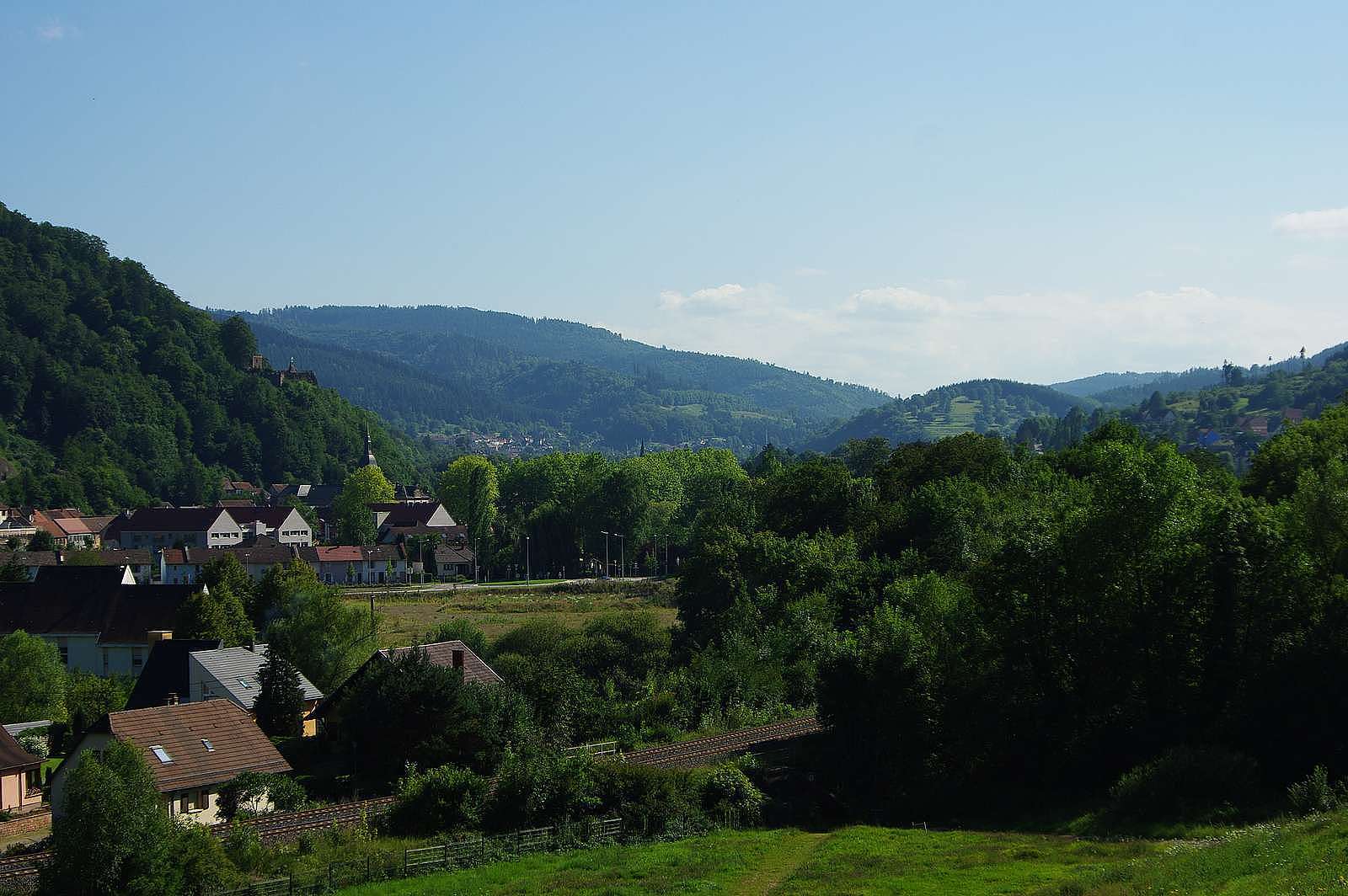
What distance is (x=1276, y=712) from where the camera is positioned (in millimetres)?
31781

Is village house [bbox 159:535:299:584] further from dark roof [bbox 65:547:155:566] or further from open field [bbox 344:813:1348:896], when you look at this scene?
open field [bbox 344:813:1348:896]

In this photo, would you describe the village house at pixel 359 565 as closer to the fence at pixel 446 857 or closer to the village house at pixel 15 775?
the village house at pixel 15 775

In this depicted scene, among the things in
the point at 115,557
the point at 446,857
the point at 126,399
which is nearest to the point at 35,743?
the point at 446,857

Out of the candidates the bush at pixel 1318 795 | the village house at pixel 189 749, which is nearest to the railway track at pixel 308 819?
the village house at pixel 189 749

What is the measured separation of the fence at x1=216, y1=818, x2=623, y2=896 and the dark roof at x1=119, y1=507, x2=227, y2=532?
10192 cm

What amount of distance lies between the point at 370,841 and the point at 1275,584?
2303 cm

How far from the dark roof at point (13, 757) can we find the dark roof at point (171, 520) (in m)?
91.3

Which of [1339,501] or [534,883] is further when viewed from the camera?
[1339,501]

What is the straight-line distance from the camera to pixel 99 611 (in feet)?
187

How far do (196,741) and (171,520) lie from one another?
96.9 m

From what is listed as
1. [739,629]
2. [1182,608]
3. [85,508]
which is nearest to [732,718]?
[739,629]

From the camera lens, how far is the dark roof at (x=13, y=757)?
115 feet

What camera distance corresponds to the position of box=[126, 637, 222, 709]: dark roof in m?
44.1

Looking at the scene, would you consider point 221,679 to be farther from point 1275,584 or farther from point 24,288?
point 24,288
